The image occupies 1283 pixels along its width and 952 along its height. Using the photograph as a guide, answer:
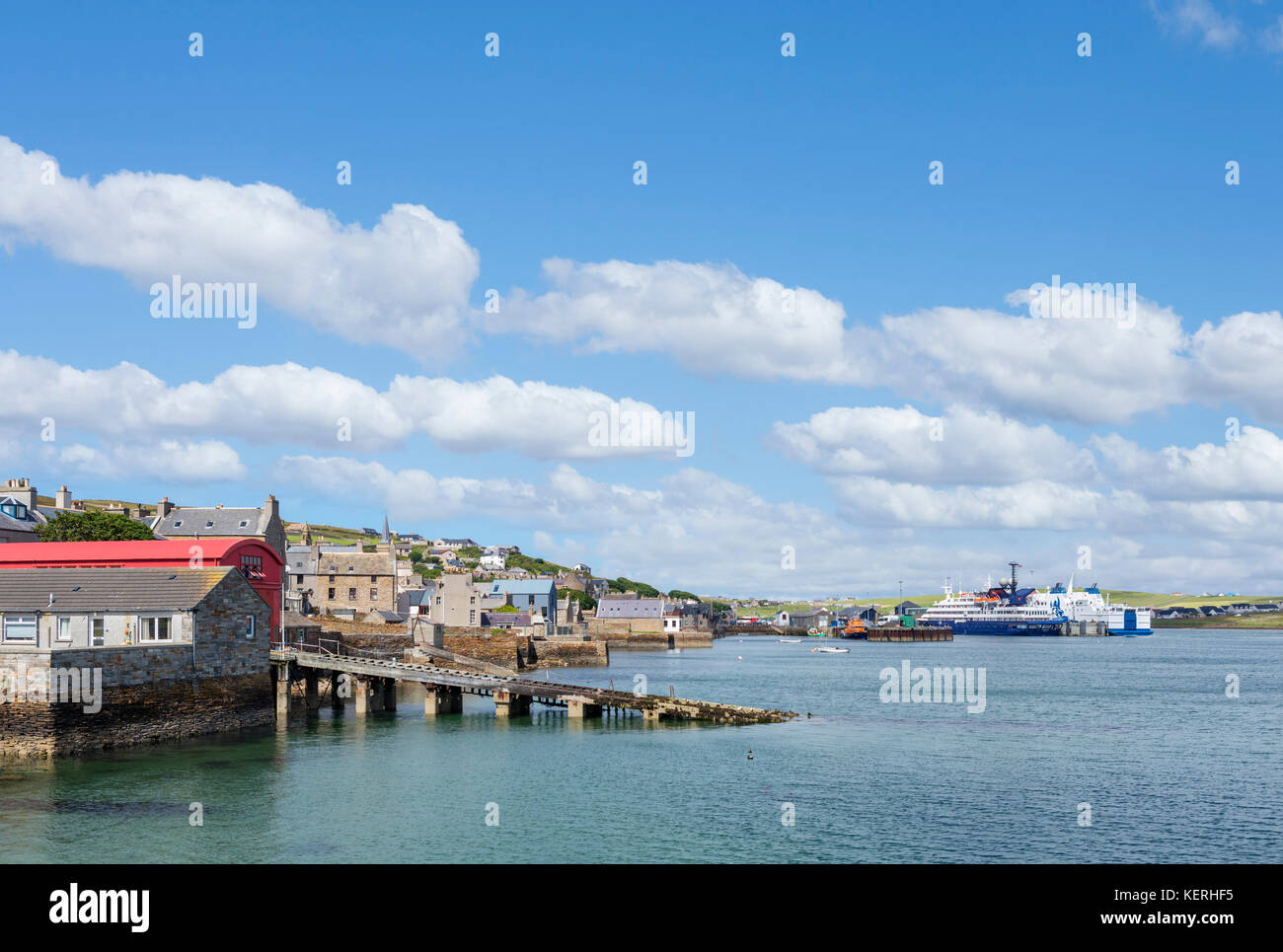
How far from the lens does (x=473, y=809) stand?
3919 cm

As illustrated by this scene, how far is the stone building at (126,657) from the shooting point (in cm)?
4406

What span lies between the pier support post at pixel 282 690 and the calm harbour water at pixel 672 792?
166cm

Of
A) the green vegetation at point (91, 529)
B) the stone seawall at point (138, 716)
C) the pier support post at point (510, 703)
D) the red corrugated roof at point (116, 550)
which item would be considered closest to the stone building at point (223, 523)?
the green vegetation at point (91, 529)

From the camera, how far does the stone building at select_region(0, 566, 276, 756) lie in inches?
1735

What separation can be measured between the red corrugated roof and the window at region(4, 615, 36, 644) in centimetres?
1027

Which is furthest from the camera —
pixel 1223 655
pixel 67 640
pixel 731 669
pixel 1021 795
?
pixel 1223 655

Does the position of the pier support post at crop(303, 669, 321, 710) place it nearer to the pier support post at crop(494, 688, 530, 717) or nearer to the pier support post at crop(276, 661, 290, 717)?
the pier support post at crop(276, 661, 290, 717)

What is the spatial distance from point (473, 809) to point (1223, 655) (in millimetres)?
178892

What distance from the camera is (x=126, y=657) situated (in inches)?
1889

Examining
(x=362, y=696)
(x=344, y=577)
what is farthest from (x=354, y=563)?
(x=362, y=696)

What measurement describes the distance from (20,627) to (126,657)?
9238 millimetres

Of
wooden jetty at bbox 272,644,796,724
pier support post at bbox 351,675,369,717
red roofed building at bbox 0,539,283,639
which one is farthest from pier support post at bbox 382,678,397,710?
red roofed building at bbox 0,539,283,639
